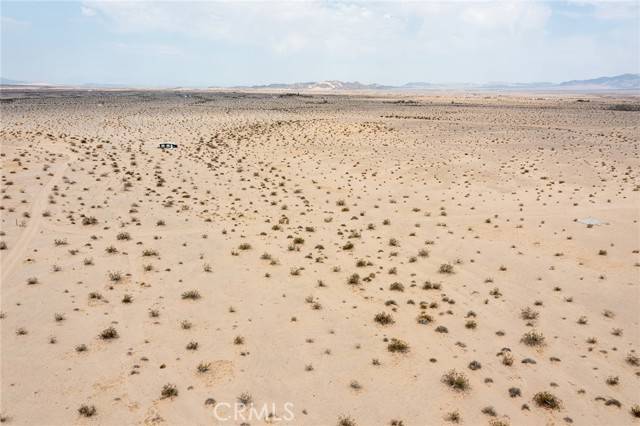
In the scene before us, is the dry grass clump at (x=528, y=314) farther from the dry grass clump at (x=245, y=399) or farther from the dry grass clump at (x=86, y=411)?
the dry grass clump at (x=86, y=411)

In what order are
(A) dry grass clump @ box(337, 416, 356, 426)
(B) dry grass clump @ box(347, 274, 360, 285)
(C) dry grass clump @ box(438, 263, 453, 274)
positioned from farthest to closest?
(C) dry grass clump @ box(438, 263, 453, 274)
(B) dry grass clump @ box(347, 274, 360, 285)
(A) dry grass clump @ box(337, 416, 356, 426)

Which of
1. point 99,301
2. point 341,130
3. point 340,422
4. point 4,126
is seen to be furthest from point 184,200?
point 4,126

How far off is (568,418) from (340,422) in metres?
5.36

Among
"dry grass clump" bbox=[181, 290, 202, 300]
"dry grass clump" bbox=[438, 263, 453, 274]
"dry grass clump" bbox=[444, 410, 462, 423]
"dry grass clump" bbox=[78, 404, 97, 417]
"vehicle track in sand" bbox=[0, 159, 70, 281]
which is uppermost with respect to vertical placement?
"vehicle track in sand" bbox=[0, 159, 70, 281]

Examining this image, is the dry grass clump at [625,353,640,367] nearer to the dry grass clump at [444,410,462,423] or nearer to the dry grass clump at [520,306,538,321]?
the dry grass clump at [520,306,538,321]

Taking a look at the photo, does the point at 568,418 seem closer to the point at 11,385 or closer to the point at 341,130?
the point at 11,385

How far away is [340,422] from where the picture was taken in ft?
34.6

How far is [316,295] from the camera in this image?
16.6 meters

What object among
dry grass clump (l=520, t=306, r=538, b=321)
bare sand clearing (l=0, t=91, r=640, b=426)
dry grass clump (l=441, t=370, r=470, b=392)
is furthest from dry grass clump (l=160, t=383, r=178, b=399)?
dry grass clump (l=520, t=306, r=538, b=321)

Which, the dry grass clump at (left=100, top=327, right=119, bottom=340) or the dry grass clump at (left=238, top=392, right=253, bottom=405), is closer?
the dry grass clump at (left=238, top=392, right=253, bottom=405)

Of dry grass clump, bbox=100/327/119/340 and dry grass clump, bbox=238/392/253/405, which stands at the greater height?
dry grass clump, bbox=100/327/119/340

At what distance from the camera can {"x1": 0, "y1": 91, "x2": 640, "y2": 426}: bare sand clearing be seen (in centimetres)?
1133

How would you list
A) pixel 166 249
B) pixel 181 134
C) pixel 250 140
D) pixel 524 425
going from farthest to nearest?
1. pixel 181 134
2. pixel 250 140
3. pixel 166 249
4. pixel 524 425

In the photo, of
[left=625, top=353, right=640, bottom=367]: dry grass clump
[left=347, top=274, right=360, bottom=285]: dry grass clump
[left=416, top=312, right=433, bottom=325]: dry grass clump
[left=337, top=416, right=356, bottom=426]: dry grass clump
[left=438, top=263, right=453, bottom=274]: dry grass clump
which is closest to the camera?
[left=337, top=416, right=356, bottom=426]: dry grass clump
